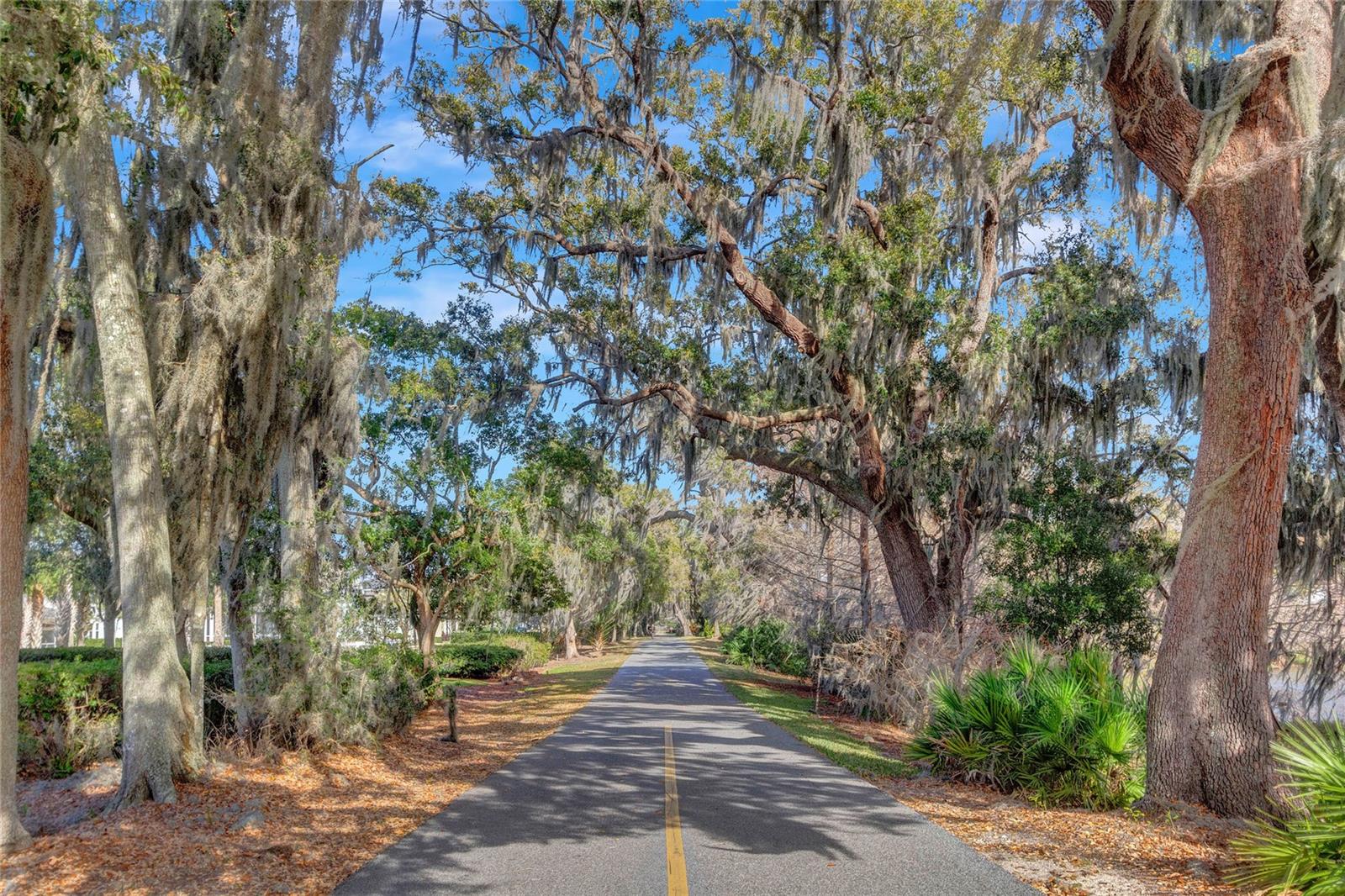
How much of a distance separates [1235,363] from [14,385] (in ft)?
32.2

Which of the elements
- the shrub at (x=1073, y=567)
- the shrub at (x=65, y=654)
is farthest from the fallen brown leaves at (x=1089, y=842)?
the shrub at (x=65, y=654)

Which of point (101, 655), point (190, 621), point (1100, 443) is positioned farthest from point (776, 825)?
point (101, 655)

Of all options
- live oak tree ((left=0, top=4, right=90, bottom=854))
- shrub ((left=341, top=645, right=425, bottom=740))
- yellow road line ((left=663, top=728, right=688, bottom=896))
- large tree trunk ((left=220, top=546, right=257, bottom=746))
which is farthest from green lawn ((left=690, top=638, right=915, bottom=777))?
live oak tree ((left=0, top=4, right=90, bottom=854))

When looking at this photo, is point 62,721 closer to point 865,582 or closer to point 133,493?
point 133,493

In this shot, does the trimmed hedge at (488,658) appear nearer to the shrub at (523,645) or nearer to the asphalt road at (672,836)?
the shrub at (523,645)

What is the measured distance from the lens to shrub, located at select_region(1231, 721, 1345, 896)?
206 inches

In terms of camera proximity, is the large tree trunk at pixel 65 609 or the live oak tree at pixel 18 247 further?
the large tree trunk at pixel 65 609

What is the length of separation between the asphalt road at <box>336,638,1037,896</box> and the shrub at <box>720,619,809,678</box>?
17.6 meters

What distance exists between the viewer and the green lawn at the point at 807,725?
11789mm

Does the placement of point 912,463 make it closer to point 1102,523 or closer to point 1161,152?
point 1102,523

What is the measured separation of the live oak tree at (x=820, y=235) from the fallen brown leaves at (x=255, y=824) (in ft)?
25.6

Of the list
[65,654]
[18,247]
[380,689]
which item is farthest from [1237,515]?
[65,654]

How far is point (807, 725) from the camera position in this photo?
54.4ft

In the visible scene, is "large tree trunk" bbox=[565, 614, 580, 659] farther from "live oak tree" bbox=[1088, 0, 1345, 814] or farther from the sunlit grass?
"live oak tree" bbox=[1088, 0, 1345, 814]
